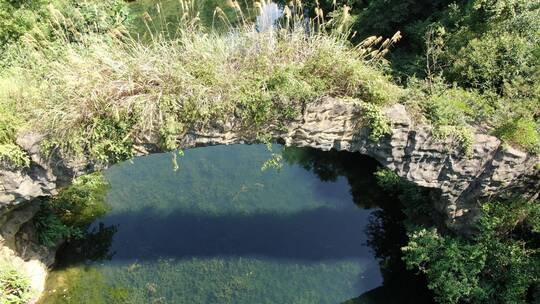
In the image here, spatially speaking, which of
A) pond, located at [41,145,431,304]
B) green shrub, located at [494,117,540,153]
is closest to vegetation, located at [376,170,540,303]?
green shrub, located at [494,117,540,153]

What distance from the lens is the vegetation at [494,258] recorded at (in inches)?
354

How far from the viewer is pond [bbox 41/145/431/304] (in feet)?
36.2

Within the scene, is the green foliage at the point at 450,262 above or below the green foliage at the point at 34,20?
below

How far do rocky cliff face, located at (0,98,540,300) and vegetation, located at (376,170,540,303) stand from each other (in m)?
0.50

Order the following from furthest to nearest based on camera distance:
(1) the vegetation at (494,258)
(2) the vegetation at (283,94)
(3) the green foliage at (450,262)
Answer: (3) the green foliage at (450,262), (1) the vegetation at (494,258), (2) the vegetation at (283,94)

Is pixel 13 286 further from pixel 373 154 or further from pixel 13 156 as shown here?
pixel 373 154

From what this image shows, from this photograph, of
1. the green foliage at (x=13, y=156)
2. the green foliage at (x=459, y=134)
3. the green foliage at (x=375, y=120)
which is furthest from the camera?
the green foliage at (x=459, y=134)

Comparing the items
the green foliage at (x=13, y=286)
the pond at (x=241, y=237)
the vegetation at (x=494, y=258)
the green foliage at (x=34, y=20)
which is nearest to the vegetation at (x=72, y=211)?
the pond at (x=241, y=237)

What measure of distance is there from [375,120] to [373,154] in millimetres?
993

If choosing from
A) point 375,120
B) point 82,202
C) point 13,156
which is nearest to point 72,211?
point 82,202

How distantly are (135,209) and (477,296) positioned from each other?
9.23 m

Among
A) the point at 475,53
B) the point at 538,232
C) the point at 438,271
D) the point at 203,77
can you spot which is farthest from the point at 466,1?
the point at 203,77

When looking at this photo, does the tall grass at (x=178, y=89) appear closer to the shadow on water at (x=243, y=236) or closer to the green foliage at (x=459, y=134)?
the green foliage at (x=459, y=134)

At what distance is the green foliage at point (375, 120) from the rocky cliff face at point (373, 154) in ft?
0.38
